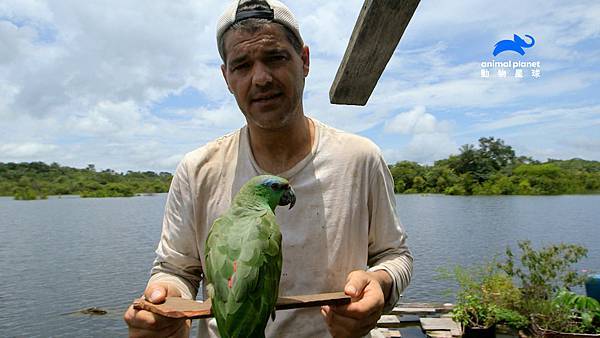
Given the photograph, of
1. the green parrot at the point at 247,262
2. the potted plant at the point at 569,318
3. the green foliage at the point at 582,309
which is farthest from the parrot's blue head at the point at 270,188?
the green foliage at the point at 582,309

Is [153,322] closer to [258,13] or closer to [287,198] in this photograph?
[287,198]

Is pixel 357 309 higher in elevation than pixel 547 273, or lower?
higher

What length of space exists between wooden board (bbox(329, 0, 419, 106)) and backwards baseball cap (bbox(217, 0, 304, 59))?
0.91ft

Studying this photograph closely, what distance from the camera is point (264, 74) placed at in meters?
1.83

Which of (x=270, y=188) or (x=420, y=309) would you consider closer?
(x=270, y=188)

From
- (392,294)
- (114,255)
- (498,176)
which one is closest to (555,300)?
(392,294)

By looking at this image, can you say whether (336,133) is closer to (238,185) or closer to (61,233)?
(238,185)

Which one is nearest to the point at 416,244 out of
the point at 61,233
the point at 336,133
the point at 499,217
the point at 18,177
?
the point at 499,217

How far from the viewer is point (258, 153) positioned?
2176 millimetres

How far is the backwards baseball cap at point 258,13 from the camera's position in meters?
1.86

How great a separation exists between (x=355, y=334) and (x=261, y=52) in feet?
3.62

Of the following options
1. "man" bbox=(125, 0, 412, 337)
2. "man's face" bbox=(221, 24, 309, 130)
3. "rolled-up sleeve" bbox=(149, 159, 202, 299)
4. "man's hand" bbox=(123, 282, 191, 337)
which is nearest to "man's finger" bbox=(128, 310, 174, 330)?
"man's hand" bbox=(123, 282, 191, 337)

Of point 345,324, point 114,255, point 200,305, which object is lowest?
point 114,255

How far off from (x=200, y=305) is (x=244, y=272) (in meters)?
0.21
